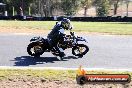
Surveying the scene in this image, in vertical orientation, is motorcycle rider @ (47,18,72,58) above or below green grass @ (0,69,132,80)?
above

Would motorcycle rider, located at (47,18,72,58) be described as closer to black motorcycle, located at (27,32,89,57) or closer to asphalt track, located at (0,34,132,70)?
black motorcycle, located at (27,32,89,57)

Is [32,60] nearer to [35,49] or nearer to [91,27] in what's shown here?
[35,49]

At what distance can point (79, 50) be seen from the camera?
14766mm

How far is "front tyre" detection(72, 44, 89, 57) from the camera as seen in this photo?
14.7 meters

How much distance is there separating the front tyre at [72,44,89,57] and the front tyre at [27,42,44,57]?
4.10 ft

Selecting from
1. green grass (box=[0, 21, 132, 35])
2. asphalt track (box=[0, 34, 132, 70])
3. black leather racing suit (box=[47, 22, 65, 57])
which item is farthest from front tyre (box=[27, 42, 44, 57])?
green grass (box=[0, 21, 132, 35])

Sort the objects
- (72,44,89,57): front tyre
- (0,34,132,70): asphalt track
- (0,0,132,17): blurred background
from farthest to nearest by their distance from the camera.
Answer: (0,0,132,17): blurred background < (72,44,89,57): front tyre < (0,34,132,70): asphalt track

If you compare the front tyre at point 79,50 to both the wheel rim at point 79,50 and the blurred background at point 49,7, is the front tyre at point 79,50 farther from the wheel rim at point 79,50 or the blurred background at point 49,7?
the blurred background at point 49,7

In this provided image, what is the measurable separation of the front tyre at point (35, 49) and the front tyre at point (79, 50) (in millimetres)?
1251

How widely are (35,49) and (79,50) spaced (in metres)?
1.65

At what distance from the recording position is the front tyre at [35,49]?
14.4m

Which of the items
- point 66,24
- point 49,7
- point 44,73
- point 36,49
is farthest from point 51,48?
point 49,7

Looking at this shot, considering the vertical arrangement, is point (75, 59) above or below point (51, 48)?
below

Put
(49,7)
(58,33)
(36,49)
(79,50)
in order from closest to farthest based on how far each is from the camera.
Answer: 1. (58,33)
2. (36,49)
3. (79,50)
4. (49,7)
